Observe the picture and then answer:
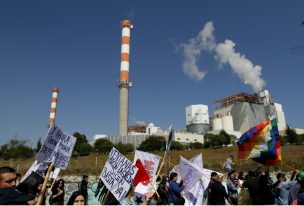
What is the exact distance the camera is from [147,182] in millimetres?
7250

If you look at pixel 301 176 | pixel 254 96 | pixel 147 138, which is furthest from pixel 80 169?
pixel 254 96

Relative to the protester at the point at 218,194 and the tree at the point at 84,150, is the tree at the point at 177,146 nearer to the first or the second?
the tree at the point at 84,150

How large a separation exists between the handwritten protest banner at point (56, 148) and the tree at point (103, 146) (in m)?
55.3

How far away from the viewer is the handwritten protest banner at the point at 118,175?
529 centimetres

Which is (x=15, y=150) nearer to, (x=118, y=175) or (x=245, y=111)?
(x=245, y=111)

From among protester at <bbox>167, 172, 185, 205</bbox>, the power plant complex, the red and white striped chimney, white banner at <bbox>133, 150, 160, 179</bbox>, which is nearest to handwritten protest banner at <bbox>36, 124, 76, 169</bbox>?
white banner at <bbox>133, 150, 160, 179</bbox>

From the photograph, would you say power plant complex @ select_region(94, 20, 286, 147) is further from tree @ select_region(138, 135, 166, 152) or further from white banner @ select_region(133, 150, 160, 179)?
white banner @ select_region(133, 150, 160, 179)

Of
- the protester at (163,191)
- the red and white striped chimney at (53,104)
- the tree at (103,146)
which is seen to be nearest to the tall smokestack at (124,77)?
the tree at (103,146)

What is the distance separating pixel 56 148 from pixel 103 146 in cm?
5801

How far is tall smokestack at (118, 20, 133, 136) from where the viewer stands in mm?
54188

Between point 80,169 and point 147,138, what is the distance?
37.8 m

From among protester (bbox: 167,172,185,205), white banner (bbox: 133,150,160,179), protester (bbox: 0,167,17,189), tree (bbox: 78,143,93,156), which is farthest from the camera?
tree (bbox: 78,143,93,156)

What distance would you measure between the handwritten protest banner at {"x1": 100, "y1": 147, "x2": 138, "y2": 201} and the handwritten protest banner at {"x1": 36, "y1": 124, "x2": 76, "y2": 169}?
97 centimetres

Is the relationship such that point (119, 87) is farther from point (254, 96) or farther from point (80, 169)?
point (254, 96)
